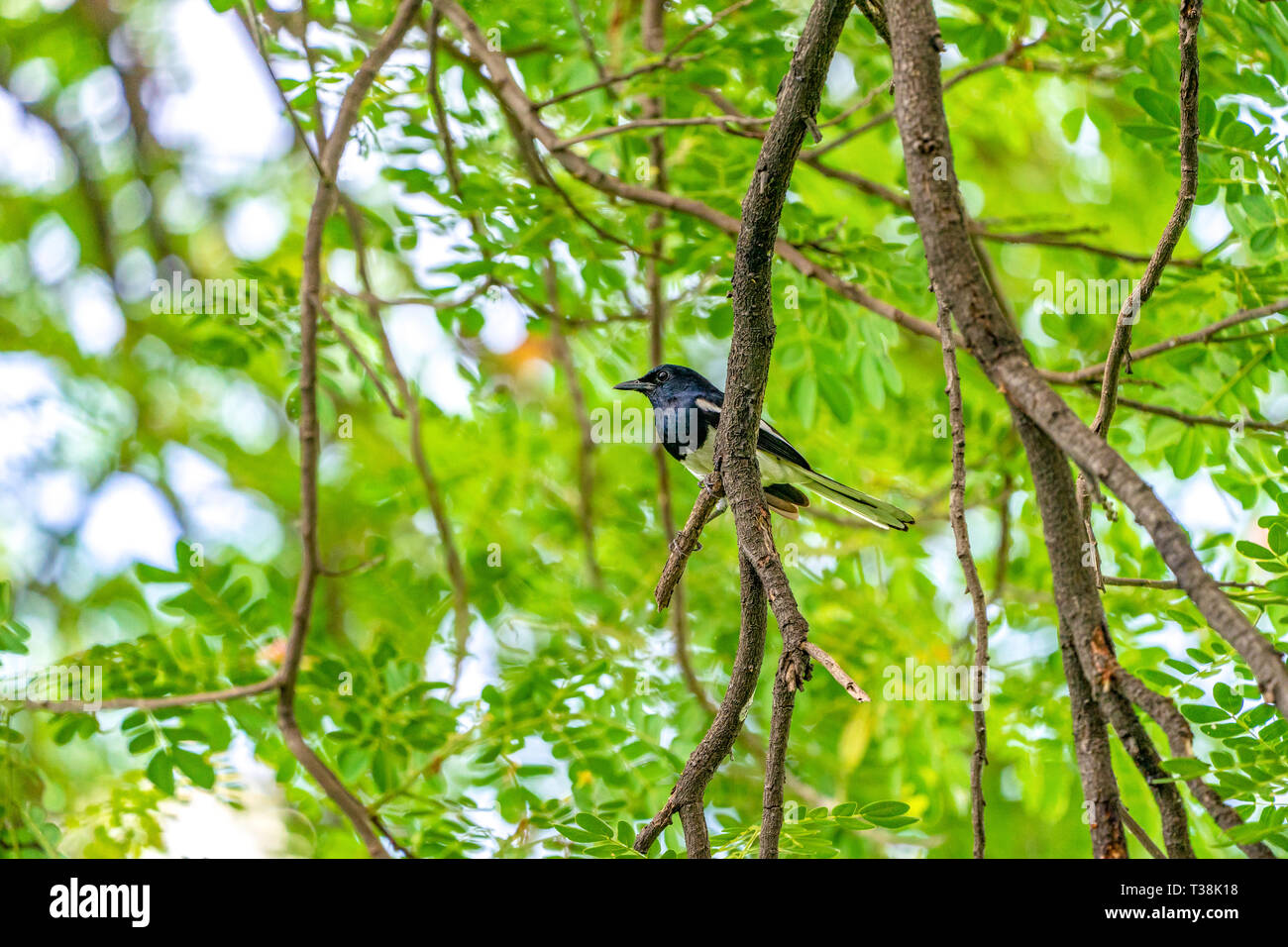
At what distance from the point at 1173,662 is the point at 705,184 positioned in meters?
2.89

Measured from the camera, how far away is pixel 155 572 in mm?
4309

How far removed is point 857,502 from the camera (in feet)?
15.7

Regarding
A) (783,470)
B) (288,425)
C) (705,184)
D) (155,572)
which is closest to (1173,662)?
(783,470)

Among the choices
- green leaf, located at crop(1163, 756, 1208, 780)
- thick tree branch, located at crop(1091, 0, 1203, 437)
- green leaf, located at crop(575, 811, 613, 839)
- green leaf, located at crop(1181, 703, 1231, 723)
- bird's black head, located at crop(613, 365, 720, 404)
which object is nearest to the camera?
green leaf, located at crop(1163, 756, 1208, 780)

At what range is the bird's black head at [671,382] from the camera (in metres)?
5.15

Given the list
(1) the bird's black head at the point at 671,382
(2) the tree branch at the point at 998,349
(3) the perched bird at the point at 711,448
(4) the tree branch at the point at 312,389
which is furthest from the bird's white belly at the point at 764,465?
(2) the tree branch at the point at 998,349

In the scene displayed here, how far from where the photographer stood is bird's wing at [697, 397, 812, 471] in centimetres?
473

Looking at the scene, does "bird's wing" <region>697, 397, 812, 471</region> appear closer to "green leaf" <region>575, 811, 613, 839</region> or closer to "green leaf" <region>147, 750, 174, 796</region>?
"green leaf" <region>575, 811, 613, 839</region>

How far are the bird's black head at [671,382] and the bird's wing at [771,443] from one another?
0.51ft

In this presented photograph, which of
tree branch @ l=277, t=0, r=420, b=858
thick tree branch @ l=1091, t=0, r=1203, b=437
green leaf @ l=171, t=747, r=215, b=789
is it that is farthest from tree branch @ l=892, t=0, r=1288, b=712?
green leaf @ l=171, t=747, r=215, b=789

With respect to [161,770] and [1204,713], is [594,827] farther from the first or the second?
[161,770]

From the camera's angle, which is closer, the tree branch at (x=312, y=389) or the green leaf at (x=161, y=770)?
the green leaf at (x=161, y=770)

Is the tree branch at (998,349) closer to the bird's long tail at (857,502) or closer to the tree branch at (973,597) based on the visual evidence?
the tree branch at (973,597)

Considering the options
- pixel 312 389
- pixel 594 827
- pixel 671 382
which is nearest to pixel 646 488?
pixel 671 382
